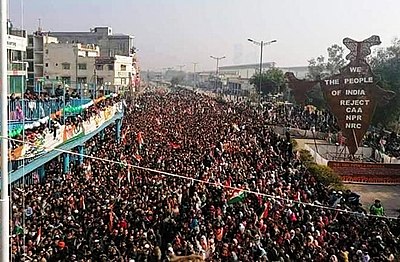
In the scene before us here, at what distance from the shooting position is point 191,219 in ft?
38.6

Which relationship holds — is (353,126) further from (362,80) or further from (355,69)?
(355,69)

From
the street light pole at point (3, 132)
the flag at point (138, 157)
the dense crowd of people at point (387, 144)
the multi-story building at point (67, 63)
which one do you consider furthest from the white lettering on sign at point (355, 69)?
the multi-story building at point (67, 63)

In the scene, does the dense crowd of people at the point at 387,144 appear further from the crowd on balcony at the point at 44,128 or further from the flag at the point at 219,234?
the flag at the point at 219,234

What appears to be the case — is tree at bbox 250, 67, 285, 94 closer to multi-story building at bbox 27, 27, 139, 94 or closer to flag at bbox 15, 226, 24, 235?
multi-story building at bbox 27, 27, 139, 94

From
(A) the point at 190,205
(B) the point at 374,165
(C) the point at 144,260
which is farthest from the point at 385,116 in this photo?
(C) the point at 144,260

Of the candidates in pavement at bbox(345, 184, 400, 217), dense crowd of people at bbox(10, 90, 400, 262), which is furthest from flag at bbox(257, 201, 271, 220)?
pavement at bbox(345, 184, 400, 217)

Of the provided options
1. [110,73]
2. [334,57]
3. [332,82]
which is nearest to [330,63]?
[334,57]

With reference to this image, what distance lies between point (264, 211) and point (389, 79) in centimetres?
3465

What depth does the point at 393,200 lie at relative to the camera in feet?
67.1

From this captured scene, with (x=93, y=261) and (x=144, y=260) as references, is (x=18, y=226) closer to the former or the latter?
(x=93, y=261)

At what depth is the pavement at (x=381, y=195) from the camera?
18906 millimetres

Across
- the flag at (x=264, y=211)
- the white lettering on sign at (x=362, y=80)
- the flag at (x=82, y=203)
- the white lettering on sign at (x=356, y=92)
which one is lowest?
the flag at (x=82, y=203)

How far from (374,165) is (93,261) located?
17.4 m

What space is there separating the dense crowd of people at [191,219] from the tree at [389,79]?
18.9m
